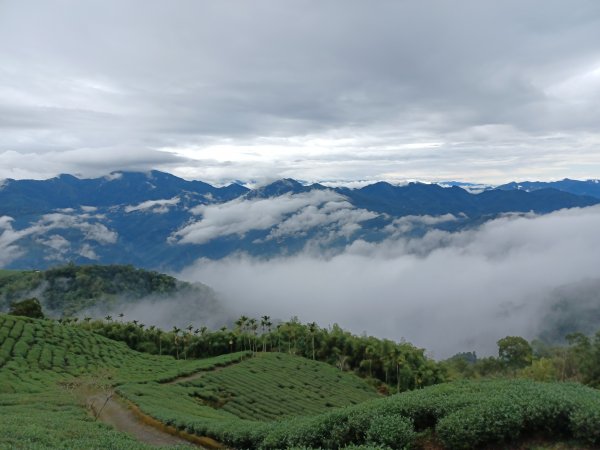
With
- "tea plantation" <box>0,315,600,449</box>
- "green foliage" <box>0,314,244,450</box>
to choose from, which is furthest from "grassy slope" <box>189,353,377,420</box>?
"green foliage" <box>0,314,244,450</box>

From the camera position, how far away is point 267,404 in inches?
2251

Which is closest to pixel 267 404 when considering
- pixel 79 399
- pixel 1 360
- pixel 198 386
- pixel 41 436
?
pixel 198 386

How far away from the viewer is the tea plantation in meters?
14.8

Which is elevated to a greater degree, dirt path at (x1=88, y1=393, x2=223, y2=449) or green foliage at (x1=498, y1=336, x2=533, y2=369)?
dirt path at (x1=88, y1=393, x2=223, y2=449)

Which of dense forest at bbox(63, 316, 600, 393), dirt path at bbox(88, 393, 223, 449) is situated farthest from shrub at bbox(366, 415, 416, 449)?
dense forest at bbox(63, 316, 600, 393)

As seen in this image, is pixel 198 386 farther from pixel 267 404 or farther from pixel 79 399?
pixel 79 399

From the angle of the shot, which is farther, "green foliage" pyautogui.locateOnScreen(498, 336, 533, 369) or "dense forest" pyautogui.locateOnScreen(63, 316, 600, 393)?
"green foliage" pyautogui.locateOnScreen(498, 336, 533, 369)

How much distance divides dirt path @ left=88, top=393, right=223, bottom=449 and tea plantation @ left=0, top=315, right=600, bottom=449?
0.58 meters

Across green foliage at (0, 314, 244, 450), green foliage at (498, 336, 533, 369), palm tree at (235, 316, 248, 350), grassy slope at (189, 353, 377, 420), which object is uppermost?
green foliage at (0, 314, 244, 450)

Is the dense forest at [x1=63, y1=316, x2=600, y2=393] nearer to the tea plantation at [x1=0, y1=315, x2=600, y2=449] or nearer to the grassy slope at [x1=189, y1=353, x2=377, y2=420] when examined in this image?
the grassy slope at [x1=189, y1=353, x2=377, y2=420]

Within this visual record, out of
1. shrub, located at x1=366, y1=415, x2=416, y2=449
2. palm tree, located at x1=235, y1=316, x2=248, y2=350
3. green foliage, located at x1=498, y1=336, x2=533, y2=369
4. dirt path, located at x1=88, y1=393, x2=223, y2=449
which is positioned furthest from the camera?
green foliage, located at x1=498, y1=336, x2=533, y2=369

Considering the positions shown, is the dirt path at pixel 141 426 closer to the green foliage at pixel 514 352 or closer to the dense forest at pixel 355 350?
the dense forest at pixel 355 350

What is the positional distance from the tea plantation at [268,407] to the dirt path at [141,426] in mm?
583

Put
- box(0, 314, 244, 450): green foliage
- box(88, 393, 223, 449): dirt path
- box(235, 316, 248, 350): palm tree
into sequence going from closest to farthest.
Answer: box(0, 314, 244, 450): green foliage
box(88, 393, 223, 449): dirt path
box(235, 316, 248, 350): palm tree
